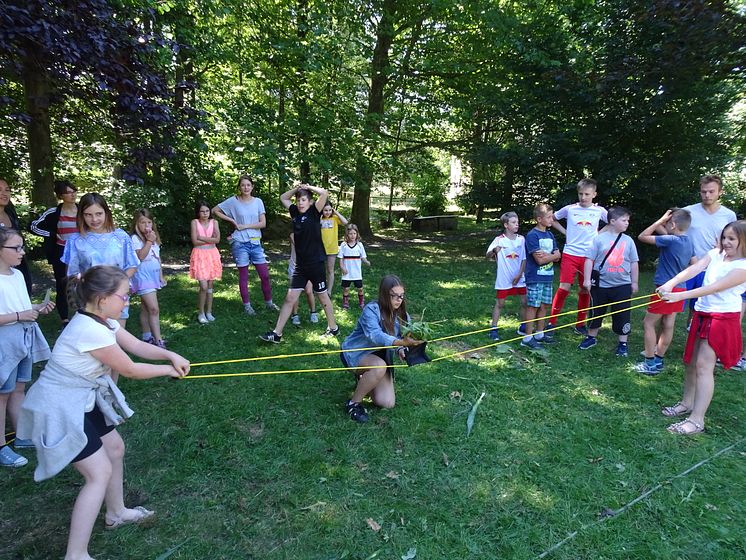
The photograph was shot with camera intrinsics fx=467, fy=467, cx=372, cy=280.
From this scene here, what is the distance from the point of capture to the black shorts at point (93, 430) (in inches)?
100

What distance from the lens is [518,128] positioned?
1288 cm

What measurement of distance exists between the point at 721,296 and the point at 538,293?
2.21m

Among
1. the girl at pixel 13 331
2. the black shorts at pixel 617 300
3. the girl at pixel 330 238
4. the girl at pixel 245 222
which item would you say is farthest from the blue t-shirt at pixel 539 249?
the girl at pixel 13 331

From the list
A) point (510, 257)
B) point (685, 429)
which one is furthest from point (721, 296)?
point (510, 257)

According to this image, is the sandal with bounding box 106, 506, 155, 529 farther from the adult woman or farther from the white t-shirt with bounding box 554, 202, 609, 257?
the white t-shirt with bounding box 554, 202, 609, 257

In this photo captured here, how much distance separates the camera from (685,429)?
4.10 m

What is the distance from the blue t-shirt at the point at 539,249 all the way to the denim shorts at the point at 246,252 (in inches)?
150

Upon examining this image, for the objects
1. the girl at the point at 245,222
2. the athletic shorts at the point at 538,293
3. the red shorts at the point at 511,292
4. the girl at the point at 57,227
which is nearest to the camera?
the girl at the point at 57,227

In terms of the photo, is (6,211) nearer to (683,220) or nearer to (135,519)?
(135,519)

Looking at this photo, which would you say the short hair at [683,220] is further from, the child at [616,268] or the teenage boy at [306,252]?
the teenage boy at [306,252]

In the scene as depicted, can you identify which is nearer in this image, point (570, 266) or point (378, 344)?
point (378, 344)

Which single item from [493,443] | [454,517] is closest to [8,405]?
[454,517]

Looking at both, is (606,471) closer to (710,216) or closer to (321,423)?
(321,423)

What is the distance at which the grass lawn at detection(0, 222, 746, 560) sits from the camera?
289cm
